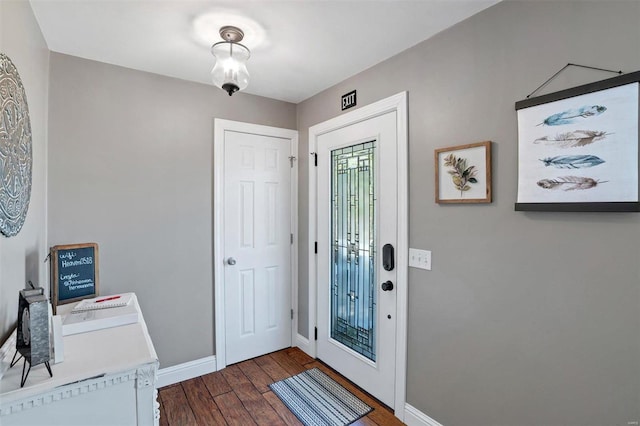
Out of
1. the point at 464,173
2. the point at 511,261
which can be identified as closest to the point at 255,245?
the point at 464,173

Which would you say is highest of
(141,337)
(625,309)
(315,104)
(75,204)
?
(315,104)

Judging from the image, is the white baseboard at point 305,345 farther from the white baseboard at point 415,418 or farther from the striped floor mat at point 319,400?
the white baseboard at point 415,418

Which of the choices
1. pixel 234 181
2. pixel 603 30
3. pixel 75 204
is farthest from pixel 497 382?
pixel 75 204

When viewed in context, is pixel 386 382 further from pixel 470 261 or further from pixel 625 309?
pixel 625 309

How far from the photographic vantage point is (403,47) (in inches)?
77.8

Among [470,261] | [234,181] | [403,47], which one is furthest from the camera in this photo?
[234,181]

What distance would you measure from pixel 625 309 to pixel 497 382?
2.22ft

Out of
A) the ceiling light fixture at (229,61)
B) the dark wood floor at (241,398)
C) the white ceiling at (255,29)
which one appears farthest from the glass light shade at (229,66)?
the dark wood floor at (241,398)

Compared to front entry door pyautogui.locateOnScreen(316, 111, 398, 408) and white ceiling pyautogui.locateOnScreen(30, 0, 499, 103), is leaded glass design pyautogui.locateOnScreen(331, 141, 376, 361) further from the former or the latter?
white ceiling pyautogui.locateOnScreen(30, 0, 499, 103)

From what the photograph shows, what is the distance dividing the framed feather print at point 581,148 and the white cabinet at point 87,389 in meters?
1.76

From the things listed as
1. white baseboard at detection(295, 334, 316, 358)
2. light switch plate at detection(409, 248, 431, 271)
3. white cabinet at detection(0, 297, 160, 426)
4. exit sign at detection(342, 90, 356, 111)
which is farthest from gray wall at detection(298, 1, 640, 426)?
white cabinet at detection(0, 297, 160, 426)

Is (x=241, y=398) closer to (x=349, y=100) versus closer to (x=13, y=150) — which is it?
(x=13, y=150)

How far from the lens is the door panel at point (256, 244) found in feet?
8.88

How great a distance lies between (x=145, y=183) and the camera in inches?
91.7
